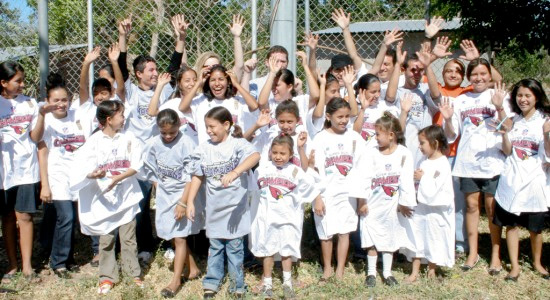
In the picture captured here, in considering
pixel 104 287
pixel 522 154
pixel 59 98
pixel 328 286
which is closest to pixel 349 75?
pixel 522 154

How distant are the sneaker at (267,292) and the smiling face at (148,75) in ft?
6.94

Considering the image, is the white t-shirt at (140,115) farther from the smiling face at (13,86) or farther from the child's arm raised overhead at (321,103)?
the child's arm raised overhead at (321,103)

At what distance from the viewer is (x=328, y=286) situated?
4.46 metres

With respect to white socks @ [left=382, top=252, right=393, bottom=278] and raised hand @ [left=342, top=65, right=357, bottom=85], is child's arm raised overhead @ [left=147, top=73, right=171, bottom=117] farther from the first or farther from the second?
white socks @ [left=382, top=252, right=393, bottom=278]

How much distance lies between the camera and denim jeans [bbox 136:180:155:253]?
511 cm

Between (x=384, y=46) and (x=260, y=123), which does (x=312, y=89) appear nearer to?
(x=260, y=123)

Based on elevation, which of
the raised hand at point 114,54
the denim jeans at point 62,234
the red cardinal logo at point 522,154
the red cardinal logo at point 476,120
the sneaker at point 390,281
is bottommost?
the sneaker at point 390,281

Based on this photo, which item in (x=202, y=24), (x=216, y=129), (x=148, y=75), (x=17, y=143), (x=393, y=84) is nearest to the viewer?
(x=216, y=129)

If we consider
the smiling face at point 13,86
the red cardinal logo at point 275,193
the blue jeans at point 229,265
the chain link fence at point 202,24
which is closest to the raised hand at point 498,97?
the red cardinal logo at point 275,193

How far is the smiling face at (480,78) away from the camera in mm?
4898

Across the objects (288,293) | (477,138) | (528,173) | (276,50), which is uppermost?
(276,50)

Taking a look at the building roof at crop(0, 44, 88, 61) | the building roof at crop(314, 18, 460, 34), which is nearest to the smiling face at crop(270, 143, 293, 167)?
the building roof at crop(314, 18, 460, 34)

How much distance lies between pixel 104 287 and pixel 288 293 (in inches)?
55.2

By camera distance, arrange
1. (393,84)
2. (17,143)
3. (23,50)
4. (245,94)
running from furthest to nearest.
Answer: (23,50)
(393,84)
(245,94)
(17,143)
